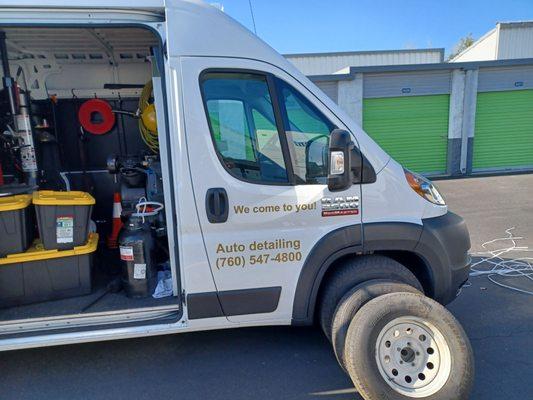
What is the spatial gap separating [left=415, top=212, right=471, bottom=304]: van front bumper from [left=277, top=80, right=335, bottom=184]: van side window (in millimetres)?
916

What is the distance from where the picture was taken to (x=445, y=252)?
9.30 feet

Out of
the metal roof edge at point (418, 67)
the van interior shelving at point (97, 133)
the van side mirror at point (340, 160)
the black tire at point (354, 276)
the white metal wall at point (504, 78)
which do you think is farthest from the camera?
the white metal wall at point (504, 78)

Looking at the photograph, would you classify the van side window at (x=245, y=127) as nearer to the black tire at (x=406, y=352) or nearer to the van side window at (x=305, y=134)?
the van side window at (x=305, y=134)

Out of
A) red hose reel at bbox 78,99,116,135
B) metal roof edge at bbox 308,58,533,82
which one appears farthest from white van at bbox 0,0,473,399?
metal roof edge at bbox 308,58,533,82

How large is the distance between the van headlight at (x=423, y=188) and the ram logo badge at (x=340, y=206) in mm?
493

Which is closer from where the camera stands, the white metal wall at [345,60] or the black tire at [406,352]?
the black tire at [406,352]

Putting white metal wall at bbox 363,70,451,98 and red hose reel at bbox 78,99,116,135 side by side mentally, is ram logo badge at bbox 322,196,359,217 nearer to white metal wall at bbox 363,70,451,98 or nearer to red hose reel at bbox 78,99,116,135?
red hose reel at bbox 78,99,116,135

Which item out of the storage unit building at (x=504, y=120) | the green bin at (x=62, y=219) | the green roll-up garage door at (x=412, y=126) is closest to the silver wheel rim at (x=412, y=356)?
the green bin at (x=62, y=219)

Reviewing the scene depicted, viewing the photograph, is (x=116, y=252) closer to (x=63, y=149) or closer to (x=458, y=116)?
(x=63, y=149)

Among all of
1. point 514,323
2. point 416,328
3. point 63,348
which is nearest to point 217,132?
point 416,328

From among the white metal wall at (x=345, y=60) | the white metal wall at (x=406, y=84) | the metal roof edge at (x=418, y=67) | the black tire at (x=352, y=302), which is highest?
the white metal wall at (x=345, y=60)

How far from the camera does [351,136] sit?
8.94 feet

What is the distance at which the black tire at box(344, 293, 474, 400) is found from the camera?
238 cm

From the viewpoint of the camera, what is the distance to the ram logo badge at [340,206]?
8.73 feet
